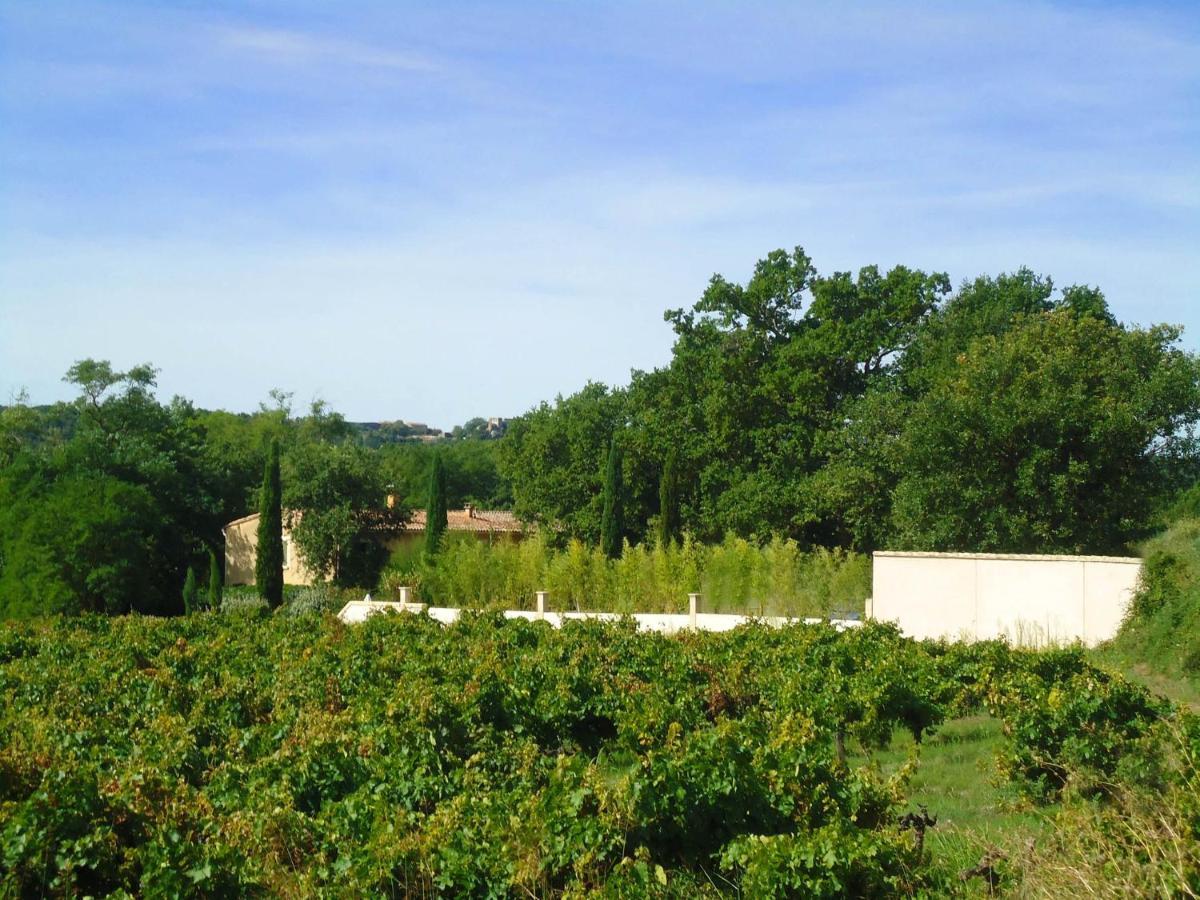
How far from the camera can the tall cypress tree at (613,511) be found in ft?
118

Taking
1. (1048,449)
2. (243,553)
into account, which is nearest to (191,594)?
(243,553)

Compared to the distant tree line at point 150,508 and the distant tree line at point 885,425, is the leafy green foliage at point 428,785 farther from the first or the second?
the distant tree line at point 150,508

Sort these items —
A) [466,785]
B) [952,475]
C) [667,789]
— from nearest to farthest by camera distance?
1. [667,789]
2. [466,785]
3. [952,475]

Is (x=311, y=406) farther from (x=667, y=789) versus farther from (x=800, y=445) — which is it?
(x=667, y=789)

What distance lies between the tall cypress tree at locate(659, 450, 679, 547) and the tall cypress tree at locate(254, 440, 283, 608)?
490 inches

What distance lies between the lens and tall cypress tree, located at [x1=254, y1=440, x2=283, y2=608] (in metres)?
36.4

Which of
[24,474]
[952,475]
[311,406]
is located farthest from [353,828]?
[311,406]

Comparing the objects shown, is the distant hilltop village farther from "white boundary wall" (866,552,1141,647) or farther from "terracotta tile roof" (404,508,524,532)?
"white boundary wall" (866,552,1141,647)

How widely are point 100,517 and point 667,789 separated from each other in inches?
1403

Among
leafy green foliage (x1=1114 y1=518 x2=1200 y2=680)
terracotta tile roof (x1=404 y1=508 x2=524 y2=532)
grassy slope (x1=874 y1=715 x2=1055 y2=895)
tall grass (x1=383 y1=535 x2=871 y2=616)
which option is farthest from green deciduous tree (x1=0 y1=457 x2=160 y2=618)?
grassy slope (x1=874 y1=715 x2=1055 y2=895)

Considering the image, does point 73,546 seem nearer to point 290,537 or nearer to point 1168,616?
point 290,537

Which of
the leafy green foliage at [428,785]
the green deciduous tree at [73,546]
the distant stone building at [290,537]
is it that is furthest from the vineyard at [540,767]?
the distant stone building at [290,537]

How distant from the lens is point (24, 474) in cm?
4100

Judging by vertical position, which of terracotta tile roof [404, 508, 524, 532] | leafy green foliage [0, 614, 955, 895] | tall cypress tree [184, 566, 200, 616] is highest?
Answer: terracotta tile roof [404, 508, 524, 532]
